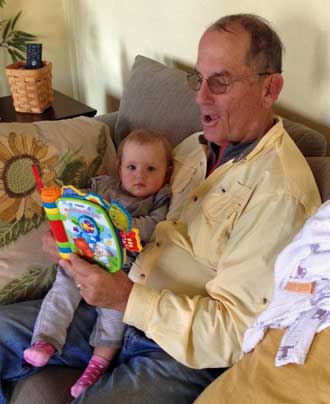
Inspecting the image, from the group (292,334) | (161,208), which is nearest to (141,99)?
(161,208)

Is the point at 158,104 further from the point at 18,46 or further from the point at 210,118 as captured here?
the point at 18,46

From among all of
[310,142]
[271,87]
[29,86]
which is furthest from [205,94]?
[29,86]

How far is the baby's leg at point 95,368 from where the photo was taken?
1.20 metres

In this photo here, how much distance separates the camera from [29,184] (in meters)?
1.46

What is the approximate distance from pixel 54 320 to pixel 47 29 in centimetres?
212

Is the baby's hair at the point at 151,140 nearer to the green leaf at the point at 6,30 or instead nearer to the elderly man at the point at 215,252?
the elderly man at the point at 215,252

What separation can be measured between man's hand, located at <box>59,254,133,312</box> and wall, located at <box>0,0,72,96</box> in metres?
2.15

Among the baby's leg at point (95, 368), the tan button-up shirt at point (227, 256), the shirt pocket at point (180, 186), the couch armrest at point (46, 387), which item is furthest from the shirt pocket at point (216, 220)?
the couch armrest at point (46, 387)

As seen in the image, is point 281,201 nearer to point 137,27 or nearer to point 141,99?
point 141,99

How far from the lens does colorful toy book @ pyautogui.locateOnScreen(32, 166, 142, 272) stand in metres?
1.04

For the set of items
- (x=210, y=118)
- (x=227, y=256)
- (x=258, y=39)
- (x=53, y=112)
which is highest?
(x=258, y=39)

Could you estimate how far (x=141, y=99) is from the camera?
1.79 m

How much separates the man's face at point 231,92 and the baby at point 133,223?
0.27 meters

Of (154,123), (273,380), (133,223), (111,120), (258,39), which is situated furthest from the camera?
(111,120)
